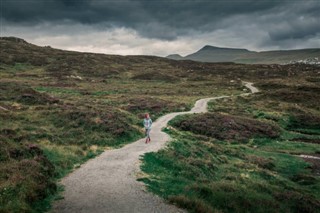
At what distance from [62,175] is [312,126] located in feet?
152

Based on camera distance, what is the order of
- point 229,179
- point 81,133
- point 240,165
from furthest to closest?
point 81,133 < point 240,165 < point 229,179

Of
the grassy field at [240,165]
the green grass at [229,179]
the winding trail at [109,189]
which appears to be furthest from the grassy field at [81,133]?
the winding trail at [109,189]

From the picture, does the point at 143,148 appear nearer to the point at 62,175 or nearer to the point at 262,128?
the point at 62,175

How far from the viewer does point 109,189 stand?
16.9 m

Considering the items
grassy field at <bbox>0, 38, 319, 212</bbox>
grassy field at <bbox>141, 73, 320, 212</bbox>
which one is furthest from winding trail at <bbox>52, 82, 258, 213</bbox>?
grassy field at <bbox>141, 73, 320, 212</bbox>

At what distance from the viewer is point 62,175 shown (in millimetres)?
19016

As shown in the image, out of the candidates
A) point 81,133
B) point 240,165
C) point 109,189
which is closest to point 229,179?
point 240,165

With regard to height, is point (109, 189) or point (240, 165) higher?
point (109, 189)

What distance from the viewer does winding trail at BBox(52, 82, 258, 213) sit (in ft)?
48.0

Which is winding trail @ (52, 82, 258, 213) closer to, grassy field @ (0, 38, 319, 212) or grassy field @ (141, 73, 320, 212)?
grassy field @ (0, 38, 319, 212)

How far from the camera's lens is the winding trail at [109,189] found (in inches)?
576

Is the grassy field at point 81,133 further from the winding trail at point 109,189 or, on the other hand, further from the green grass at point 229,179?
the winding trail at point 109,189

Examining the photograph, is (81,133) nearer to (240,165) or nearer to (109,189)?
(109,189)

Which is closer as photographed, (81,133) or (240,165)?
(240,165)
